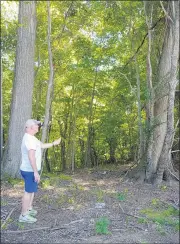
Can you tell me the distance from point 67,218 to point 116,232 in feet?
3.21

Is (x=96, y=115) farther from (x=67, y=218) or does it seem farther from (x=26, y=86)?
(x=67, y=218)

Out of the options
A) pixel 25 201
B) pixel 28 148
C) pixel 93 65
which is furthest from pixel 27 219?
pixel 93 65

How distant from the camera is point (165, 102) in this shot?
27.5 feet

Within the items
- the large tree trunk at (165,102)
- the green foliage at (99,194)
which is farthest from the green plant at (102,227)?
the large tree trunk at (165,102)

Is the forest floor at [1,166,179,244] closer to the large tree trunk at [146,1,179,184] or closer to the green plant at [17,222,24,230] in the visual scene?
→ the green plant at [17,222,24,230]

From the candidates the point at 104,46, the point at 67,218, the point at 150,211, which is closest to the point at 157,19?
the point at 104,46

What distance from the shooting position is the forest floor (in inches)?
164

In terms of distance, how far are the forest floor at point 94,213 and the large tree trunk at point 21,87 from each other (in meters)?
0.79

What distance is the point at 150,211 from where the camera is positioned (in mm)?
5484

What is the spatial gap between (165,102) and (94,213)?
4.42 m

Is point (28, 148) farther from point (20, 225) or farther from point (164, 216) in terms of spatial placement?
point (164, 216)

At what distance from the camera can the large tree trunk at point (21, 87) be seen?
322 inches

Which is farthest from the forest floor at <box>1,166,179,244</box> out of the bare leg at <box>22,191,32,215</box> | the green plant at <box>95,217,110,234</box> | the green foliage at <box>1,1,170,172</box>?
the green foliage at <box>1,1,170,172</box>

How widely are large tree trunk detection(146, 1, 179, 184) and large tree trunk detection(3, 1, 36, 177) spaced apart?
3.72 metres
